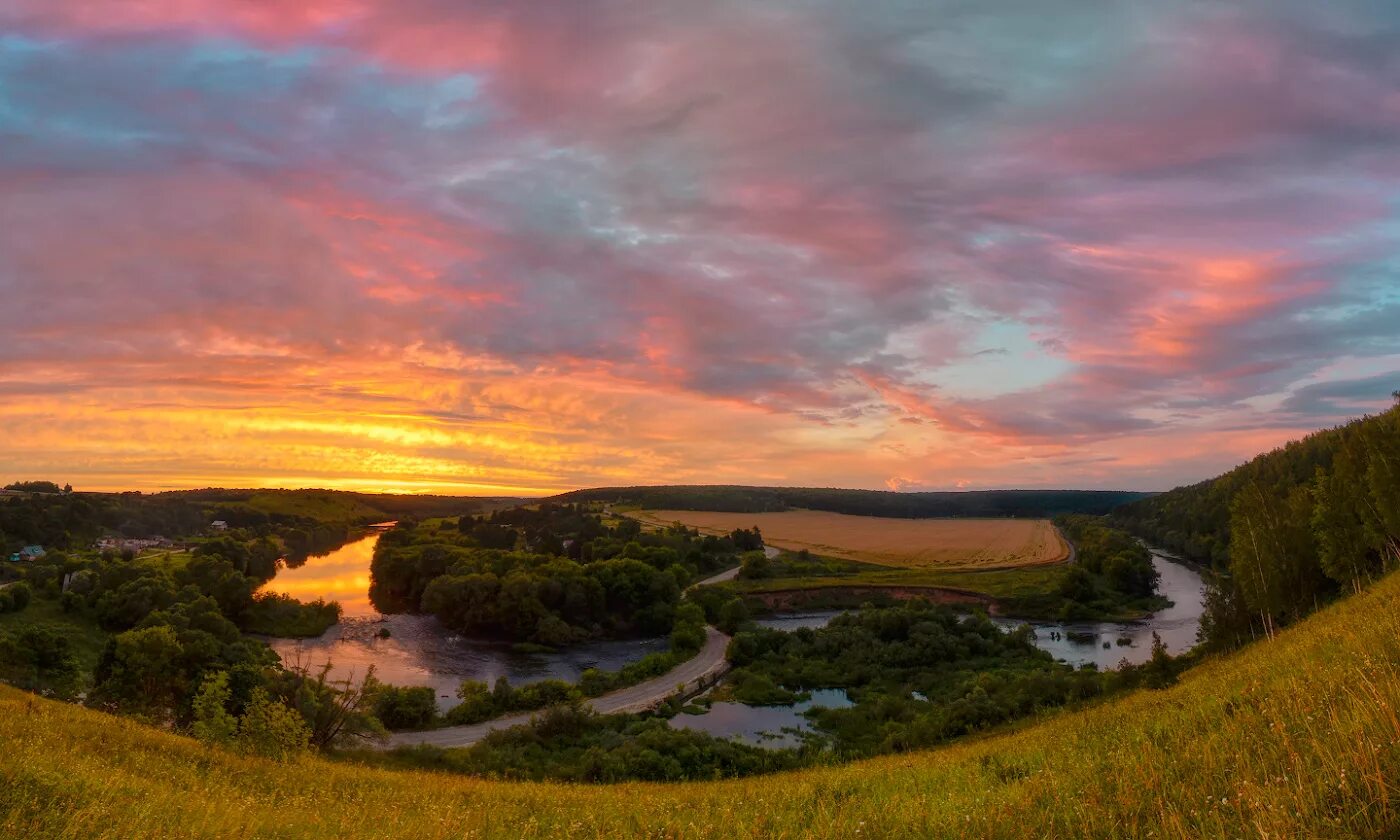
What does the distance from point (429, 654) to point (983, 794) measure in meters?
75.2

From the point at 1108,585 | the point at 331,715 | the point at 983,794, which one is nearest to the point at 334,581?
the point at 331,715

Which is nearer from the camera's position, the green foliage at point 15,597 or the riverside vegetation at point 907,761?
the riverside vegetation at point 907,761

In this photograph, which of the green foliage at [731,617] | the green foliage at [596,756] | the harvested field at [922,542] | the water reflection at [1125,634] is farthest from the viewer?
the harvested field at [922,542]

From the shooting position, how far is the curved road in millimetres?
46312

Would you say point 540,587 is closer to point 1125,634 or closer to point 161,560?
point 161,560

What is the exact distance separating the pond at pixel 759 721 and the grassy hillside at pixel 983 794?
33.8 metres

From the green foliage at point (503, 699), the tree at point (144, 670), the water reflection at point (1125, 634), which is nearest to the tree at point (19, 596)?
→ the tree at point (144, 670)

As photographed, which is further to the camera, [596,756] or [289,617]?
[289,617]

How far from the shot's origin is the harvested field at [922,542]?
13650cm

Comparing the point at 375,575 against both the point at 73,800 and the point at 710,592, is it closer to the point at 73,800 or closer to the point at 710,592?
the point at 710,592

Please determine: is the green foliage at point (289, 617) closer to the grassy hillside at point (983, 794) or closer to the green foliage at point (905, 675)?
the green foliage at point (905, 675)

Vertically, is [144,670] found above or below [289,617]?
above

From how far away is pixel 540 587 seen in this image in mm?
88250

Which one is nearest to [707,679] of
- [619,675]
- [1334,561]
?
[619,675]
